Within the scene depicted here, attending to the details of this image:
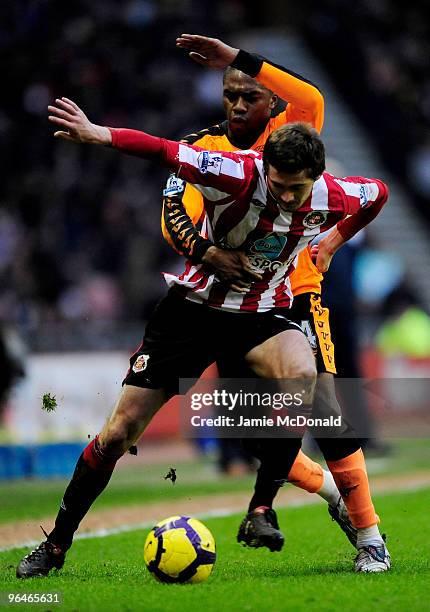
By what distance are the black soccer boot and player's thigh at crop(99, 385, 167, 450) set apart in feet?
1.90

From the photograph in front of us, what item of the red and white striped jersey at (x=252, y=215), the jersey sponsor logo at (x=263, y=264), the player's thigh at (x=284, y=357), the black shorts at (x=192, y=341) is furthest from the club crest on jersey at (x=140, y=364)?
the jersey sponsor logo at (x=263, y=264)

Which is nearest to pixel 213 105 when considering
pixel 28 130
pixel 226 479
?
pixel 28 130

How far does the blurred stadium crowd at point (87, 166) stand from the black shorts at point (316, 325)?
836cm

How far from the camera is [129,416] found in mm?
5879

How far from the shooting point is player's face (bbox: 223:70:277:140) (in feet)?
21.5

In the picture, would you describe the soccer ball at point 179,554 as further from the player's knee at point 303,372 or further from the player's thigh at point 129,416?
the player's knee at point 303,372

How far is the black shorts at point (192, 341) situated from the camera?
234 inches

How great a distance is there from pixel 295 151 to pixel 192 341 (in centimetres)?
109

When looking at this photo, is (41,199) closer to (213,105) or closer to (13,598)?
(213,105)

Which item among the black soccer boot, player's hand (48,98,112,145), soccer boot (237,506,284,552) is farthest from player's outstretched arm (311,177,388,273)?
the black soccer boot

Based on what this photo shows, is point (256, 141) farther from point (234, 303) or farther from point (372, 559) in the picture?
point (372, 559)

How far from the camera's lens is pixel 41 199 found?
16578 millimetres

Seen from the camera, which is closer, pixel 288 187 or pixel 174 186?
pixel 288 187

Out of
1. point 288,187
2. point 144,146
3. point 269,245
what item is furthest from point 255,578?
point 144,146
